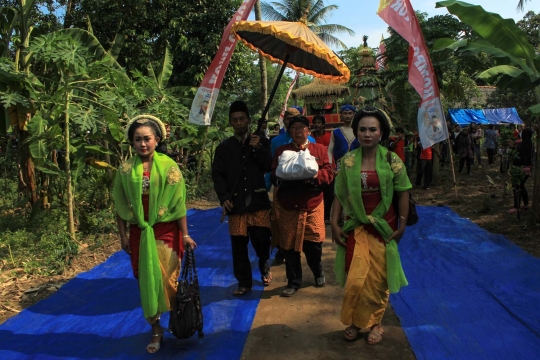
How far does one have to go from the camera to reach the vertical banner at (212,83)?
Result: 5012 mm

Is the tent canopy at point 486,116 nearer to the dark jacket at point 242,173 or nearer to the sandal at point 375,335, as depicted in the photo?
the dark jacket at point 242,173

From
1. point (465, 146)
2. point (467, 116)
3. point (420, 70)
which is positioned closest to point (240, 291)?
point (420, 70)

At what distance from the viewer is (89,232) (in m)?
7.16

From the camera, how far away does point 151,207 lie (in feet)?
11.0

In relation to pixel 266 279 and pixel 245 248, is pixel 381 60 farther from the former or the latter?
pixel 245 248

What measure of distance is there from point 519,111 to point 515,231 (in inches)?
969

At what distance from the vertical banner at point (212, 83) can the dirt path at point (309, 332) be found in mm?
2040

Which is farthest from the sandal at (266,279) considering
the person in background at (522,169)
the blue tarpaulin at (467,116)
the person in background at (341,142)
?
the blue tarpaulin at (467,116)

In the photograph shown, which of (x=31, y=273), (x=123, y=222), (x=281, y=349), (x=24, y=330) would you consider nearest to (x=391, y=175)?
(x=281, y=349)

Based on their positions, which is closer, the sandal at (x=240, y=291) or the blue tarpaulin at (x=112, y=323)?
the blue tarpaulin at (x=112, y=323)

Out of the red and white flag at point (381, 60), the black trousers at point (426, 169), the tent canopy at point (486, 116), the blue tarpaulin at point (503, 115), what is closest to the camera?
the black trousers at point (426, 169)

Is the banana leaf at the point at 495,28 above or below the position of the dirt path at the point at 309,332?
above

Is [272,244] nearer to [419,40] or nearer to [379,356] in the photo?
[379,356]

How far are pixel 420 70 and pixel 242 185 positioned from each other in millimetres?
2928
